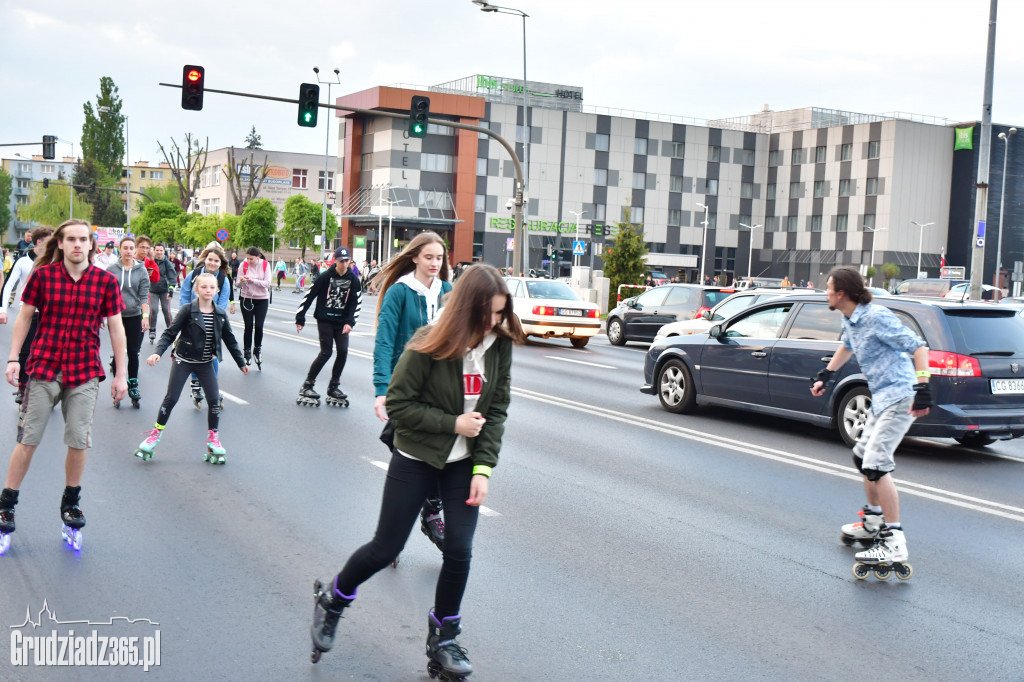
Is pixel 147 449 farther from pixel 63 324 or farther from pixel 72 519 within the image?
pixel 63 324

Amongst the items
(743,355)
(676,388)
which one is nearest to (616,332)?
(676,388)

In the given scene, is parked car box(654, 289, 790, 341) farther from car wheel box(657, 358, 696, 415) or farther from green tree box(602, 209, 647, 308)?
green tree box(602, 209, 647, 308)

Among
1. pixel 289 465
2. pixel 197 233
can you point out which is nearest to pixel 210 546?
pixel 289 465

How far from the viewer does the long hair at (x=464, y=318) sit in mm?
3990

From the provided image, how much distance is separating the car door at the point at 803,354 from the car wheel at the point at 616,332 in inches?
552

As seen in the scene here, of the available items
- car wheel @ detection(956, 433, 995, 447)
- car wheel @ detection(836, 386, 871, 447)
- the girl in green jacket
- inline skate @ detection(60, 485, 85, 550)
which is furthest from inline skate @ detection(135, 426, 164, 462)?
car wheel @ detection(956, 433, 995, 447)

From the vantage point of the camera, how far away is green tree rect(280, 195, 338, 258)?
7781 cm

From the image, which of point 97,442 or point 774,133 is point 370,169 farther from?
point 97,442

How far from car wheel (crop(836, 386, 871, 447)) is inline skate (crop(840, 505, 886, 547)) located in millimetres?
3667

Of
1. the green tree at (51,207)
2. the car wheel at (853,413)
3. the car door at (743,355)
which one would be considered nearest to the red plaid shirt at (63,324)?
the car wheel at (853,413)

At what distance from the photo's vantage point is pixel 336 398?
1247 cm

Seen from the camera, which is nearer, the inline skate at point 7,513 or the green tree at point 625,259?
the inline skate at point 7,513

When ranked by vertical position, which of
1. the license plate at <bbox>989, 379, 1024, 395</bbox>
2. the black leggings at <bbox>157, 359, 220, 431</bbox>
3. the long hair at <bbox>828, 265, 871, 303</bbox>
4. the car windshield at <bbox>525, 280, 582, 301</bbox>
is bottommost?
the black leggings at <bbox>157, 359, 220, 431</bbox>

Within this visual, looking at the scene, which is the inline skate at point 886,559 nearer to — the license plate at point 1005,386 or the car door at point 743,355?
the license plate at point 1005,386
